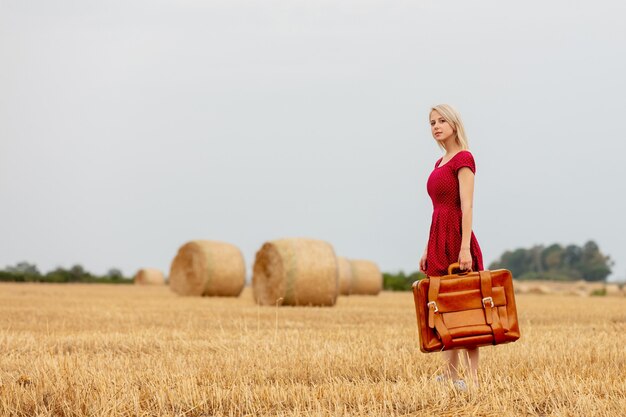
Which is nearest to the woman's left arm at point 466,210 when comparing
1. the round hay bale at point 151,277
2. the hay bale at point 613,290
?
the hay bale at point 613,290

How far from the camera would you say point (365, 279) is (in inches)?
A: 971

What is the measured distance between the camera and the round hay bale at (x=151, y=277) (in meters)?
36.4

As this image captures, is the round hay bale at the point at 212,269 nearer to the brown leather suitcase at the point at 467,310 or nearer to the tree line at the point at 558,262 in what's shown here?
the brown leather suitcase at the point at 467,310

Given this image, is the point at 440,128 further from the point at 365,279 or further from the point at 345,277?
the point at 365,279

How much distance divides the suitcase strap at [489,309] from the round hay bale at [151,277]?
32.3 m

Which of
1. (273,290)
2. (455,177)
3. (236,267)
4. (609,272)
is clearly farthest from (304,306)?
(609,272)

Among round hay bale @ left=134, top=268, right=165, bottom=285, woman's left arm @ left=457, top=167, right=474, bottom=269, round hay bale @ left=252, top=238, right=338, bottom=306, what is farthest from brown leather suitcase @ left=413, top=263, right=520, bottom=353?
round hay bale @ left=134, top=268, right=165, bottom=285

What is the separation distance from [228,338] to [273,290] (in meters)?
7.29

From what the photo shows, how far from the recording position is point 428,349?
16.5 feet

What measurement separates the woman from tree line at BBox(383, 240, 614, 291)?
6513cm

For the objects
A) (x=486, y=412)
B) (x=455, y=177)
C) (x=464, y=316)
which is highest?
(x=455, y=177)

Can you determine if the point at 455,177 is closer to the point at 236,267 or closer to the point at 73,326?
the point at 73,326

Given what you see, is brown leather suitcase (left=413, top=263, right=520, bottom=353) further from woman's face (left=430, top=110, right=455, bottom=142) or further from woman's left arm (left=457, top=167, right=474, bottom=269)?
woman's face (left=430, top=110, right=455, bottom=142)

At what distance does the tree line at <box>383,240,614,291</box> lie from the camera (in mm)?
72812
